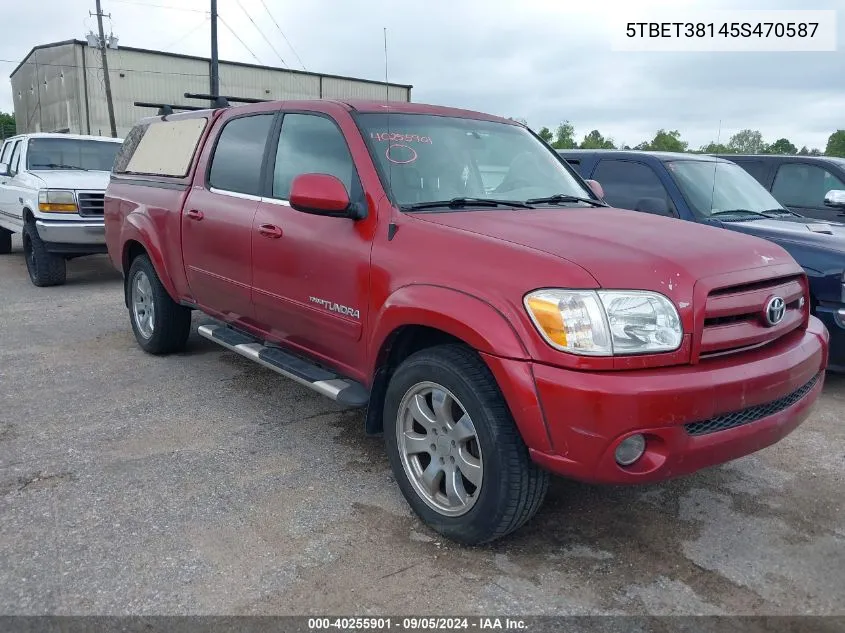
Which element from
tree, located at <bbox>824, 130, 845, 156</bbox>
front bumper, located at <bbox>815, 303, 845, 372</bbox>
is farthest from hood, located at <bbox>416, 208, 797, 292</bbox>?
tree, located at <bbox>824, 130, 845, 156</bbox>

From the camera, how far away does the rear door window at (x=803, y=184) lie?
7.34 metres

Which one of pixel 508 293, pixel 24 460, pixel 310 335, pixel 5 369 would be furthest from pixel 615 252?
pixel 5 369

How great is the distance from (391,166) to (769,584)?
240cm

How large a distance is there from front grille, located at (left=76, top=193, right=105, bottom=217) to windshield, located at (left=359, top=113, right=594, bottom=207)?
20.5 feet

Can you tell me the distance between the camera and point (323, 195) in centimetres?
330

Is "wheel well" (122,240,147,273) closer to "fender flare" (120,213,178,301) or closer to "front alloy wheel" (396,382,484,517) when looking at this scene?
"fender flare" (120,213,178,301)

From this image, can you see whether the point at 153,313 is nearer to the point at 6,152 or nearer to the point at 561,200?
the point at 561,200

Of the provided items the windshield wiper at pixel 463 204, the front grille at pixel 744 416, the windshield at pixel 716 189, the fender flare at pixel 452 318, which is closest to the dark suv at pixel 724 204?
the windshield at pixel 716 189

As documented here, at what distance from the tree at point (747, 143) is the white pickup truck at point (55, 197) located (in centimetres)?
712

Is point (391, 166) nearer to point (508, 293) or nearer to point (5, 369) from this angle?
point (508, 293)

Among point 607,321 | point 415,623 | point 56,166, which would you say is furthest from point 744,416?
point 56,166

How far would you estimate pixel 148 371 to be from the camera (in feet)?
17.7

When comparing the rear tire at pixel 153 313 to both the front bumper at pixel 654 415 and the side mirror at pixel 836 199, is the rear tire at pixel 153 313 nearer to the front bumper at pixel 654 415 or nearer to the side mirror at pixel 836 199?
the front bumper at pixel 654 415

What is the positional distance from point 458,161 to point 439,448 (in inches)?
60.5
